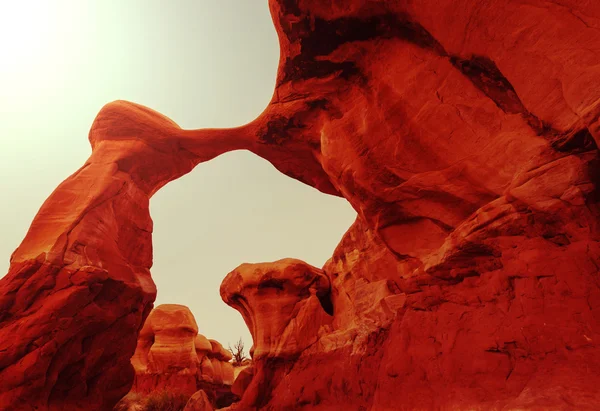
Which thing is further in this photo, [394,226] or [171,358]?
[171,358]

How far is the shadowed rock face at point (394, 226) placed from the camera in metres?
4.25

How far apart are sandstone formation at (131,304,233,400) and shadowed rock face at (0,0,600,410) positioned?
8.63m

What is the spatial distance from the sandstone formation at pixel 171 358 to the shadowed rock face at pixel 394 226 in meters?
8.63

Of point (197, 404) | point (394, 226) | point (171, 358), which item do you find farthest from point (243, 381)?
point (171, 358)

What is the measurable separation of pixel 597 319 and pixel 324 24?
701cm

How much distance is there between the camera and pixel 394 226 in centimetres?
780

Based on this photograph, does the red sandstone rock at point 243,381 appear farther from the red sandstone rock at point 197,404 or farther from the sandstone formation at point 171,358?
→ the sandstone formation at point 171,358

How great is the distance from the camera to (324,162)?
9.06 metres

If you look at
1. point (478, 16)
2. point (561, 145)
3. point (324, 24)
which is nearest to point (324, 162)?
point (324, 24)

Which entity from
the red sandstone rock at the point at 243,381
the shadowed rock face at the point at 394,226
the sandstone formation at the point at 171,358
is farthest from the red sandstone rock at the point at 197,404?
the sandstone formation at the point at 171,358

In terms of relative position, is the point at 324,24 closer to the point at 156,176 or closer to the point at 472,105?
the point at 472,105

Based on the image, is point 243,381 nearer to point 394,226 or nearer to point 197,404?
point 197,404

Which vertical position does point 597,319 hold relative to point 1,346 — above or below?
above

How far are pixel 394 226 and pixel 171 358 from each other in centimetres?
1531
